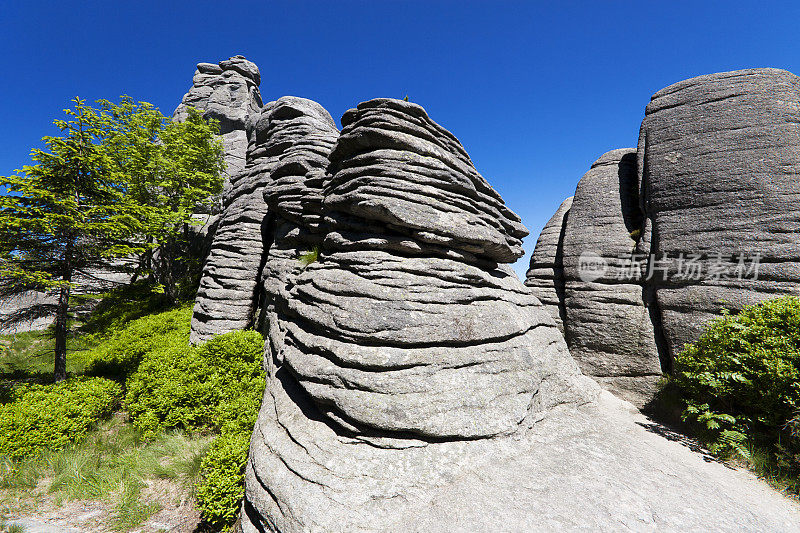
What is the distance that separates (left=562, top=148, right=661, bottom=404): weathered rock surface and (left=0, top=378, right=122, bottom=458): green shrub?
18700mm

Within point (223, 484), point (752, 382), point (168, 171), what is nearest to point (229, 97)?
point (168, 171)

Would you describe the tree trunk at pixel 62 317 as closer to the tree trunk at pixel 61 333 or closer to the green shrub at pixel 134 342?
the tree trunk at pixel 61 333

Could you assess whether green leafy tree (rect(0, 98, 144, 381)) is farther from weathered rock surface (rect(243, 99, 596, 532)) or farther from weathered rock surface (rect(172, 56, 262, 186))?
weathered rock surface (rect(172, 56, 262, 186))

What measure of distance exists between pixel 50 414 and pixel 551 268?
20.6 m

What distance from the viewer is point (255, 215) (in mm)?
15461

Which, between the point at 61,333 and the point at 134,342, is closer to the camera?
the point at 61,333

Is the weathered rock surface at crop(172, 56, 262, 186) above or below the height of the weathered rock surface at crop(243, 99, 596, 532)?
above

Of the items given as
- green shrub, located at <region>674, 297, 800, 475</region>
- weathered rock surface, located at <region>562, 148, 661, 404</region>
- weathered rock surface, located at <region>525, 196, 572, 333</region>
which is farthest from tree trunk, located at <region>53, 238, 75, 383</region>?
green shrub, located at <region>674, 297, 800, 475</region>

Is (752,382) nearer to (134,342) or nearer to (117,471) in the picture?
(117,471)

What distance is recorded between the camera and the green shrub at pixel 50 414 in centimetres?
767

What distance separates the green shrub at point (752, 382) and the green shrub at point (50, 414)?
1840cm

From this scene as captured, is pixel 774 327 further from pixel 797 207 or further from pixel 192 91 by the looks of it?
pixel 192 91

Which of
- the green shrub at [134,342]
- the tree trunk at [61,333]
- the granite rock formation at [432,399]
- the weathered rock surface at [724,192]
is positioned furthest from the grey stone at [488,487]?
the tree trunk at [61,333]

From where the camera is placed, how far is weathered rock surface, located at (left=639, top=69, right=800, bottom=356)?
9.19 meters
